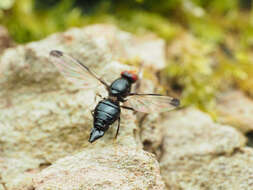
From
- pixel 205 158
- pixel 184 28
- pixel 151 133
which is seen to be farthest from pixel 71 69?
pixel 184 28

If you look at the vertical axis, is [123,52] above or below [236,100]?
above

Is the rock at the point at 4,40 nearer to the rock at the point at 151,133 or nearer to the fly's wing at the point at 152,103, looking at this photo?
the fly's wing at the point at 152,103

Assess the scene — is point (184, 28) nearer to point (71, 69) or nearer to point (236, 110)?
point (236, 110)

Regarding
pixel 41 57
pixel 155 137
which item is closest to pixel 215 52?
pixel 155 137

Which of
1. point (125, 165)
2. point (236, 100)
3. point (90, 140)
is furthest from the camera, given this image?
point (236, 100)

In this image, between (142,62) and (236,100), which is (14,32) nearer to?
(142,62)

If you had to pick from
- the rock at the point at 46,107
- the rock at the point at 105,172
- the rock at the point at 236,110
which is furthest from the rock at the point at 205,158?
the rock at the point at 105,172
